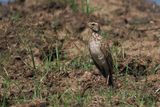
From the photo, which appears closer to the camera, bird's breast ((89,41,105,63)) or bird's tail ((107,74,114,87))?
bird's breast ((89,41,105,63))

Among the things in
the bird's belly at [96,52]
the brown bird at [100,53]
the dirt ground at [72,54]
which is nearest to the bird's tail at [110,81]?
the brown bird at [100,53]

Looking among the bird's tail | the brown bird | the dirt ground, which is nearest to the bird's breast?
the brown bird

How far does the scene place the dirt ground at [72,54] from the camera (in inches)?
395

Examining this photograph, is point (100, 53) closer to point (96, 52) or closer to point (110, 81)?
point (96, 52)

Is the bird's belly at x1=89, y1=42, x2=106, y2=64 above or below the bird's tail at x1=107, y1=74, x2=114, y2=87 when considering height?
above

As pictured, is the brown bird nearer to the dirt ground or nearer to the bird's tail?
the bird's tail

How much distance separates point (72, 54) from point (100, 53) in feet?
6.80

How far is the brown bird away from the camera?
1049cm

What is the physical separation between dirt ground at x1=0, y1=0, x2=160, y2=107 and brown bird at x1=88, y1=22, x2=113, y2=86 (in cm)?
22

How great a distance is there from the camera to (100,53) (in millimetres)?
10523

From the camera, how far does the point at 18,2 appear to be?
15336 mm

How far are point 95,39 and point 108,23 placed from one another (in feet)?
12.5

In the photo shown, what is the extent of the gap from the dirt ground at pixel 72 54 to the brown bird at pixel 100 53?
0.71 ft

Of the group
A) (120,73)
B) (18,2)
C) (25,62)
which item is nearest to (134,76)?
(120,73)
